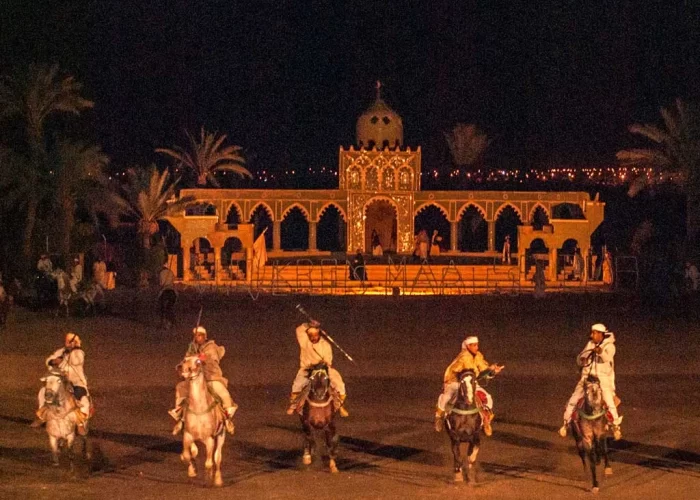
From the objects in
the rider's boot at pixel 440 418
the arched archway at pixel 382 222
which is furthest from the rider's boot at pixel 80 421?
the arched archway at pixel 382 222

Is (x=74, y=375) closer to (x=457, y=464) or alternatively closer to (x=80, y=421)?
(x=80, y=421)

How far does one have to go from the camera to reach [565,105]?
274 feet

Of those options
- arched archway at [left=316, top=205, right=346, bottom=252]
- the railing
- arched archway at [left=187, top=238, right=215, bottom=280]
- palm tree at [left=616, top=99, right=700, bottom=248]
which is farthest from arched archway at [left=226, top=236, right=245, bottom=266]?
arched archway at [left=316, top=205, right=346, bottom=252]

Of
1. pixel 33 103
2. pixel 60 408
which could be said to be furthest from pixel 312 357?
pixel 33 103

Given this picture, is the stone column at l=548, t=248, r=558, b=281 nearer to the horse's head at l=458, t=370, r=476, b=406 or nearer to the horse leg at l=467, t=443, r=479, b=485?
the horse leg at l=467, t=443, r=479, b=485

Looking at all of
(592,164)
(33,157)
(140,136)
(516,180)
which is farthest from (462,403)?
(140,136)

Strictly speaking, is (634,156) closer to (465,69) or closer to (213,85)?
(465,69)

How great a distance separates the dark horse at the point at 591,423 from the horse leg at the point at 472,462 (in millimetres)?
1118

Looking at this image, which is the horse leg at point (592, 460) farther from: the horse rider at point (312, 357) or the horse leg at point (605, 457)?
the horse rider at point (312, 357)

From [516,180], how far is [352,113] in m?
34.3

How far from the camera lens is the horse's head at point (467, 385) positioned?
15.0 m

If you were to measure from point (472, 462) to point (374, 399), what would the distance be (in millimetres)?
6084

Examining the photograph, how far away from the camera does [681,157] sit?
47.9 m

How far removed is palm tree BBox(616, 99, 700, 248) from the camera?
4725cm
